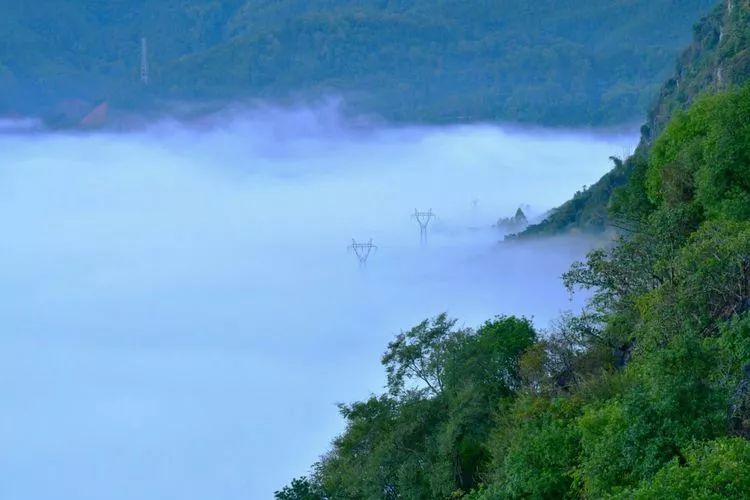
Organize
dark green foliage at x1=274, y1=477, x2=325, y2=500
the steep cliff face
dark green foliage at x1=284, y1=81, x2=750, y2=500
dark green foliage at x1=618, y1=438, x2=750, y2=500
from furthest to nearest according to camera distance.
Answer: the steep cliff face
dark green foliage at x1=274, y1=477, x2=325, y2=500
dark green foliage at x1=284, y1=81, x2=750, y2=500
dark green foliage at x1=618, y1=438, x2=750, y2=500

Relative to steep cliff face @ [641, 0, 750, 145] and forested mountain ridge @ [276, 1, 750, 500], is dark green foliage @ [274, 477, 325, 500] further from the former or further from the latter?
steep cliff face @ [641, 0, 750, 145]

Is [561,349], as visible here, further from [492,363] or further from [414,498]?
[414,498]

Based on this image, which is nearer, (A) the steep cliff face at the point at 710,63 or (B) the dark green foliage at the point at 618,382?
(B) the dark green foliage at the point at 618,382

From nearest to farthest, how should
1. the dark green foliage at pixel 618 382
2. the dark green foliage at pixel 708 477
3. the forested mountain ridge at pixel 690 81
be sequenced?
the dark green foliage at pixel 708 477, the dark green foliage at pixel 618 382, the forested mountain ridge at pixel 690 81

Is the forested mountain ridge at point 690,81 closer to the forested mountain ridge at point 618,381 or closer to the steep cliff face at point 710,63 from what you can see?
the steep cliff face at point 710,63

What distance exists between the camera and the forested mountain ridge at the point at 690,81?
91.2 meters

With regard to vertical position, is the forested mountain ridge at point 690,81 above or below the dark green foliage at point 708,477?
above

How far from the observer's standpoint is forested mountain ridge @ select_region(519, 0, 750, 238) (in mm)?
91188

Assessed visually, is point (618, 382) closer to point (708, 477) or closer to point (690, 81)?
point (708, 477)

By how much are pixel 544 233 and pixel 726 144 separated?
310ft

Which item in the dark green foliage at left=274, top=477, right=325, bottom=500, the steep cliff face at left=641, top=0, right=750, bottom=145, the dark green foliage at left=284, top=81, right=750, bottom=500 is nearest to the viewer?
the dark green foliage at left=284, top=81, right=750, bottom=500

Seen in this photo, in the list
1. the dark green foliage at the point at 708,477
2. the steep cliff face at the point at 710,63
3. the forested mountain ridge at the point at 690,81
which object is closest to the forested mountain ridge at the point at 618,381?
the dark green foliage at the point at 708,477

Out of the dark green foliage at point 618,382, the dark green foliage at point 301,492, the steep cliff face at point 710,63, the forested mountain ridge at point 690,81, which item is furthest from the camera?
the forested mountain ridge at point 690,81

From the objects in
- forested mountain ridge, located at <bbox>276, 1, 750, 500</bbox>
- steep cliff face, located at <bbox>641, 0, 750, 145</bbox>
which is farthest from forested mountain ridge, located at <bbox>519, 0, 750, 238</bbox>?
forested mountain ridge, located at <bbox>276, 1, 750, 500</bbox>
